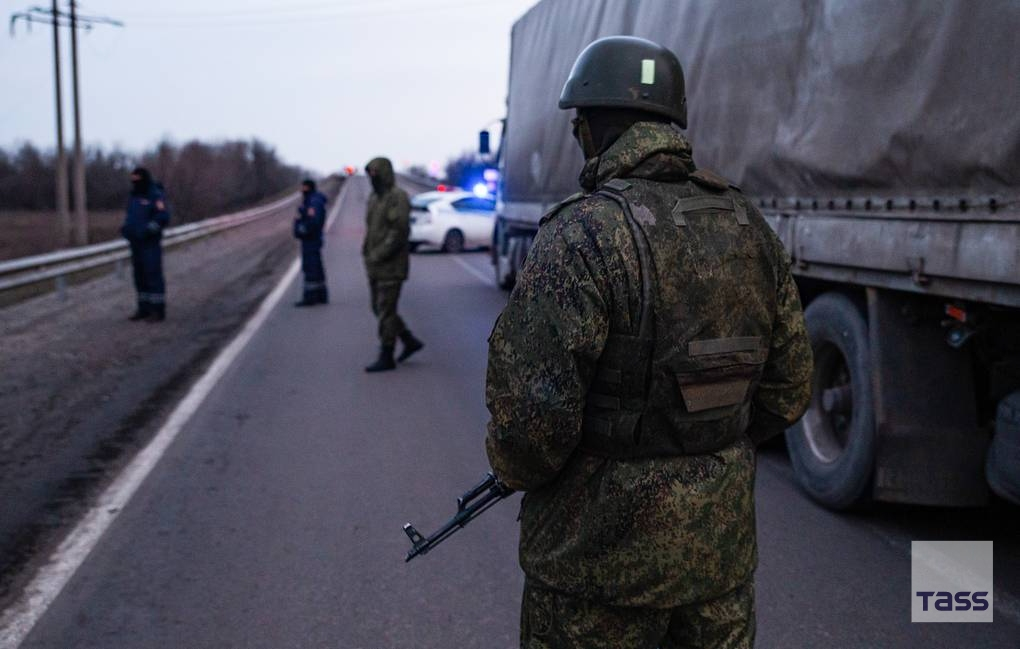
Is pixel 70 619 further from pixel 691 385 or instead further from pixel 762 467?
pixel 762 467

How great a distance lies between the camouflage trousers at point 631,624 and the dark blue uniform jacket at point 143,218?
11.8 meters

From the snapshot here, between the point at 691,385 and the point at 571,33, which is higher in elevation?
the point at 571,33

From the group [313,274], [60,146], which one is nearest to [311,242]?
[313,274]

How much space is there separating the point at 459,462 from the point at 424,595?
220 cm

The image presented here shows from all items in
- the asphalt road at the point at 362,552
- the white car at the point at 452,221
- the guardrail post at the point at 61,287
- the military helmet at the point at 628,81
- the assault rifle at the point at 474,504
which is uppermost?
the military helmet at the point at 628,81

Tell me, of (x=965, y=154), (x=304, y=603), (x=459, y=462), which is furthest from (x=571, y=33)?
(x=304, y=603)

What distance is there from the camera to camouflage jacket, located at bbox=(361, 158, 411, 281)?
944cm

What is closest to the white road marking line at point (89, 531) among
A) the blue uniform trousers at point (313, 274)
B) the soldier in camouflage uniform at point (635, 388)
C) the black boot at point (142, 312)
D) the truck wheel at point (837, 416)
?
the soldier in camouflage uniform at point (635, 388)

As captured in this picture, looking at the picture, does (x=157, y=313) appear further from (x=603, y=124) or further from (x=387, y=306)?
(x=603, y=124)

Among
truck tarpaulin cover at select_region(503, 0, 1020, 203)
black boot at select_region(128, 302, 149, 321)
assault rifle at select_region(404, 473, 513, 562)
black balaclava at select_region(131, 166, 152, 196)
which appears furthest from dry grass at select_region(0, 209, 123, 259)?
assault rifle at select_region(404, 473, 513, 562)

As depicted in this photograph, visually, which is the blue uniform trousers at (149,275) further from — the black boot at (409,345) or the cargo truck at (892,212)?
the cargo truck at (892,212)

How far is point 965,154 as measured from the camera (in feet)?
13.9

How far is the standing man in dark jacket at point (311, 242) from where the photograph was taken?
15.3 metres

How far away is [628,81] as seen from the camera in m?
2.36
